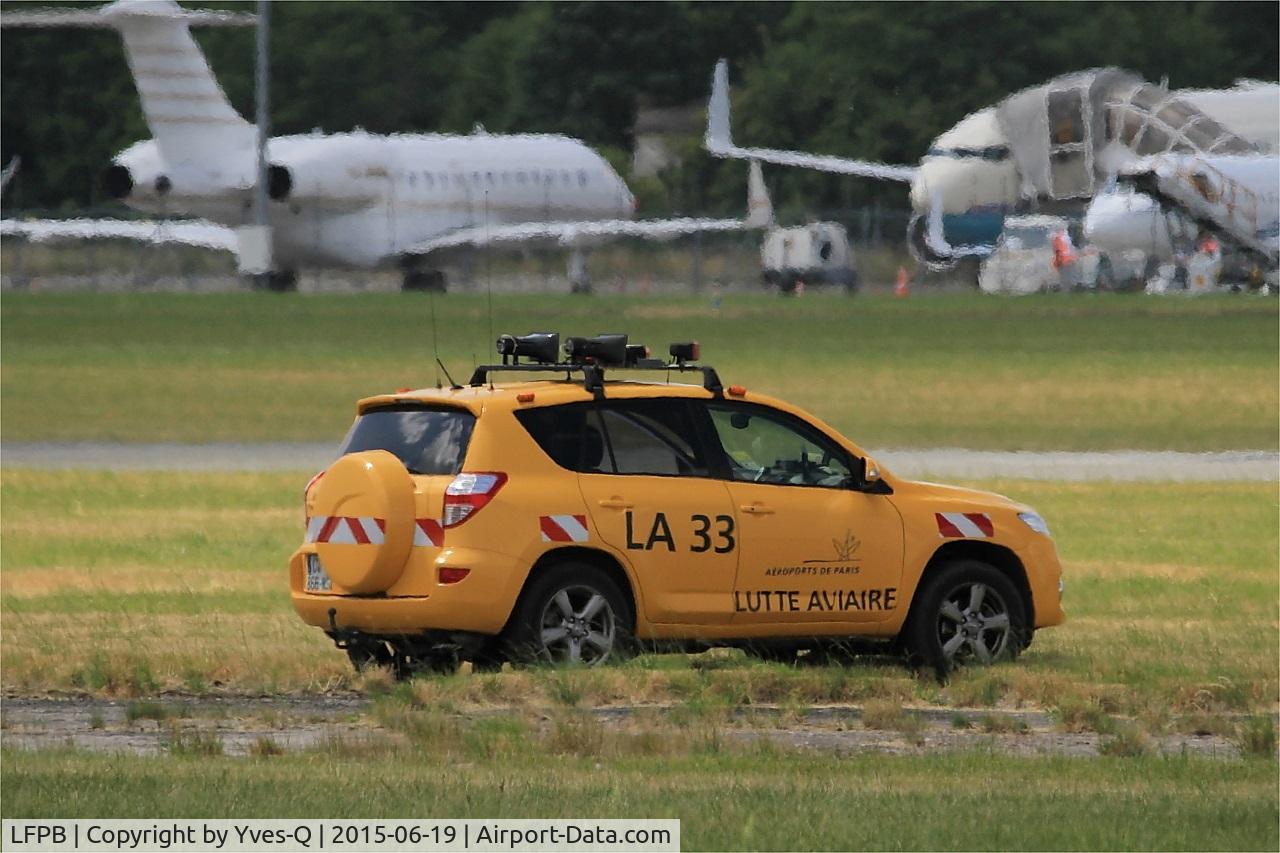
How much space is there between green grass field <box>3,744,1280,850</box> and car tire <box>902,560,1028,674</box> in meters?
2.68

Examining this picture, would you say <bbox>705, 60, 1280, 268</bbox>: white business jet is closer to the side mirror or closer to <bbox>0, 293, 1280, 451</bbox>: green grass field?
<bbox>0, 293, 1280, 451</bbox>: green grass field

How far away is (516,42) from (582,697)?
215 feet

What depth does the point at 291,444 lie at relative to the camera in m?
31.3

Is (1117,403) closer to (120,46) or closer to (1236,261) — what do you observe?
(1236,261)

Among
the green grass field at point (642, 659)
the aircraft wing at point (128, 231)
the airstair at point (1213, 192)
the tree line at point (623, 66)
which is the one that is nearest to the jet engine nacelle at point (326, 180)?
the aircraft wing at point (128, 231)

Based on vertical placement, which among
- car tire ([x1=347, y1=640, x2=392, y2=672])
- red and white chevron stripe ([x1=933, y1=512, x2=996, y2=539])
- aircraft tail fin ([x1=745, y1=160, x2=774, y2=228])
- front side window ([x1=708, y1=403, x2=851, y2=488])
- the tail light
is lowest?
car tire ([x1=347, y1=640, x2=392, y2=672])

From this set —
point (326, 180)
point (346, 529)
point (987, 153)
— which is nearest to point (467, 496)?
point (346, 529)

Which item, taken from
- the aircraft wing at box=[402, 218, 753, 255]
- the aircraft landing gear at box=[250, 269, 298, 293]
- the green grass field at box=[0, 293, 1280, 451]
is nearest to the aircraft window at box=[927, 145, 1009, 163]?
the aircraft wing at box=[402, 218, 753, 255]

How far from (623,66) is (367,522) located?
65.9m

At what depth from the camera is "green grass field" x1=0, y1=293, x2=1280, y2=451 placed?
113 ft

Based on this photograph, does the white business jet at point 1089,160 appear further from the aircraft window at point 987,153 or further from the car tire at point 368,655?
the car tire at point 368,655

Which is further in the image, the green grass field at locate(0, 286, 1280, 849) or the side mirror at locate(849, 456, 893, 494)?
the side mirror at locate(849, 456, 893, 494)

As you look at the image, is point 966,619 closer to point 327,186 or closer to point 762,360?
point 762,360

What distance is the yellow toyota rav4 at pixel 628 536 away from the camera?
12484mm
